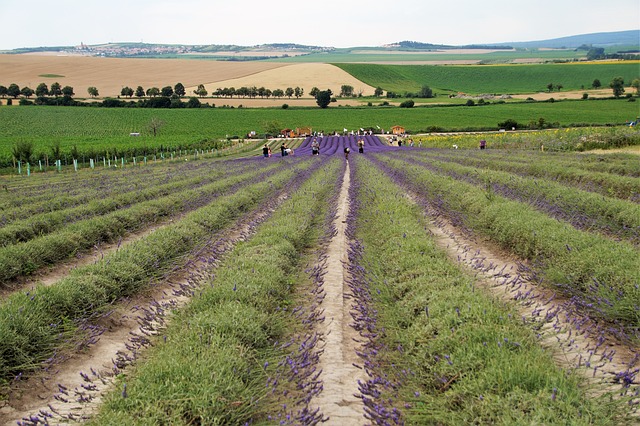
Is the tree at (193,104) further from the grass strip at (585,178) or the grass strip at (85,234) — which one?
the grass strip at (85,234)

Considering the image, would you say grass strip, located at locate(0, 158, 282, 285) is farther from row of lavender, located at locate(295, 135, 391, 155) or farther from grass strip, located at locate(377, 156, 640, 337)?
row of lavender, located at locate(295, 135, 391, 155)

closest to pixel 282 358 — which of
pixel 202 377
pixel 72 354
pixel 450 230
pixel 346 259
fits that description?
pixel 202 377

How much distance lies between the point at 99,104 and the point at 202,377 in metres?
114

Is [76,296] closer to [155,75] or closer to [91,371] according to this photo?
[91,371]

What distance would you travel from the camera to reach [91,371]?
559cm

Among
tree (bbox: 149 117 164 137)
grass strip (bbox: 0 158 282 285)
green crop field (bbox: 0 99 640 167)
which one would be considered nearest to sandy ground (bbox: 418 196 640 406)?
grass strip (bbox: 0 158 282 285)

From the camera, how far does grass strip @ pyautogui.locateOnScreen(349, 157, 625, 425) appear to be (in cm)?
391

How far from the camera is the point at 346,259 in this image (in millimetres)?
10500

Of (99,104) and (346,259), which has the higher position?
(99,104)

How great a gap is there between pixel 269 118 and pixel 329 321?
298 ft

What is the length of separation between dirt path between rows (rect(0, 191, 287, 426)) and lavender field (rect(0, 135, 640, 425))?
3 centimetres

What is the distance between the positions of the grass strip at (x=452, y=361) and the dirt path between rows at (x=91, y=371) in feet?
8.25

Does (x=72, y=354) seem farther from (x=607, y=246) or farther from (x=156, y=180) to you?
(x=156, y=180)

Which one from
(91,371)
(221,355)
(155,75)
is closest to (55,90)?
(155,75)
